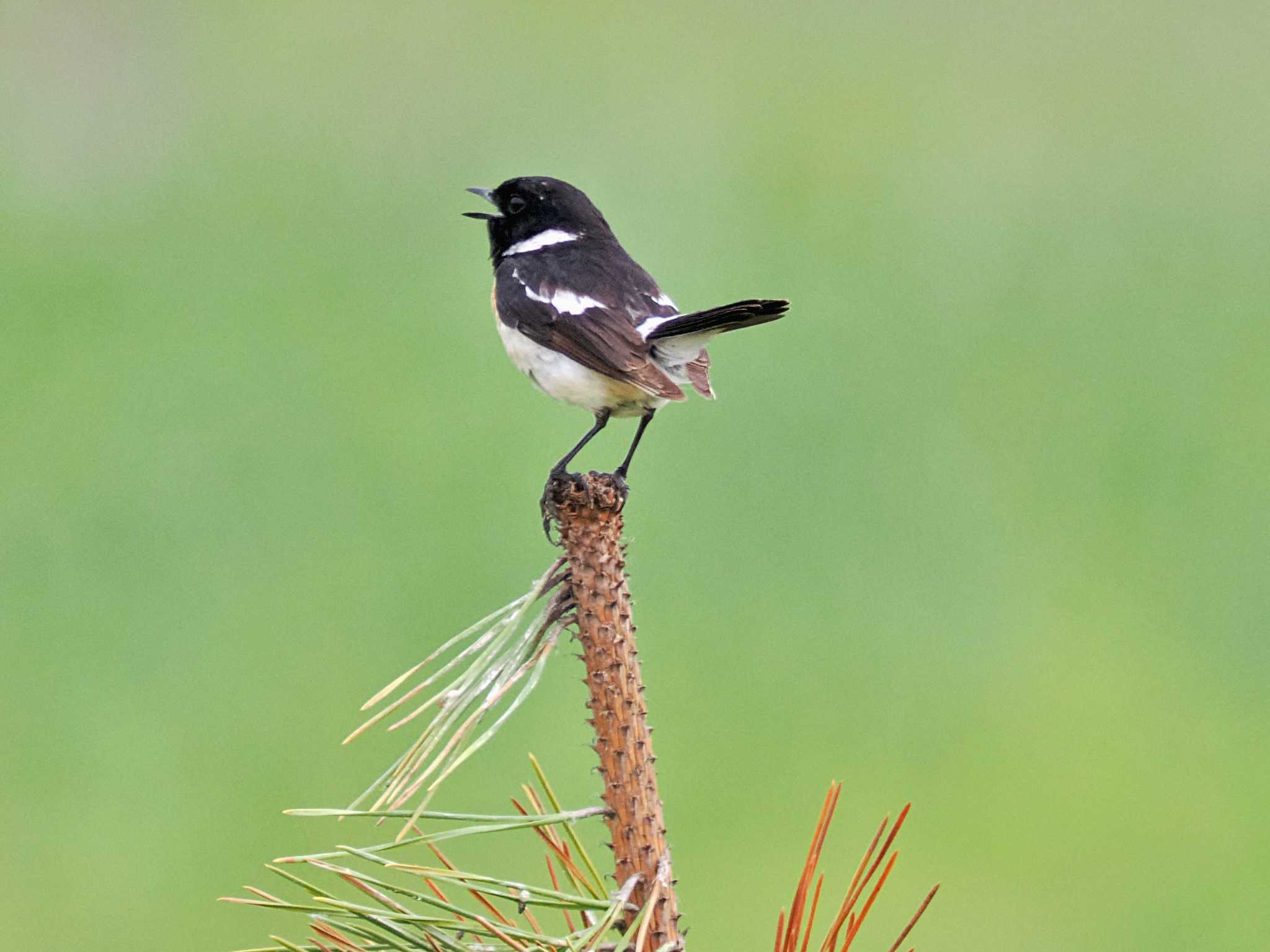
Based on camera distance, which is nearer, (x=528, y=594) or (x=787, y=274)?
(x=528, y=594)

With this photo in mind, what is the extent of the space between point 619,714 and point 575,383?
7.60 feet

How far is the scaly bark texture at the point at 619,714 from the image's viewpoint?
225cm

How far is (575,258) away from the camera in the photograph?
4926mm

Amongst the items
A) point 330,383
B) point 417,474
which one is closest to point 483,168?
point 330,383

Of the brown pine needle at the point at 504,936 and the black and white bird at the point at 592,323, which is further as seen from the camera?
the black and white bird at the point at 592,323

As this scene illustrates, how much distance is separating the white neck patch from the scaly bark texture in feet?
9.59

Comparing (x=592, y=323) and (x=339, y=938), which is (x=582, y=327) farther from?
(x=339, y=938)

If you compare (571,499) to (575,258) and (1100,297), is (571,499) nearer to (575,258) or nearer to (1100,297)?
(575,258)

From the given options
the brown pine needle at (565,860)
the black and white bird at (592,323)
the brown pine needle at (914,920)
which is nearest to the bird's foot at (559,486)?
the brown pine needle at (565,860)

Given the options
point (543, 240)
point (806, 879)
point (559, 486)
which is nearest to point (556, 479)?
point (559, 486)

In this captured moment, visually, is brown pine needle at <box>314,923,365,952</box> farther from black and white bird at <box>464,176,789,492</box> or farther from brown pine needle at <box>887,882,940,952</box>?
black and white bird at <box>464,176,789,492</box>

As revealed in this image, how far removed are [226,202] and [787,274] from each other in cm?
488

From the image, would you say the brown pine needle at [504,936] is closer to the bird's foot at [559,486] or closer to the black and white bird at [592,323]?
the bird's foot at [559,486]

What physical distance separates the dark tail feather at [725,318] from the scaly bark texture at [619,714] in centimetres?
128
